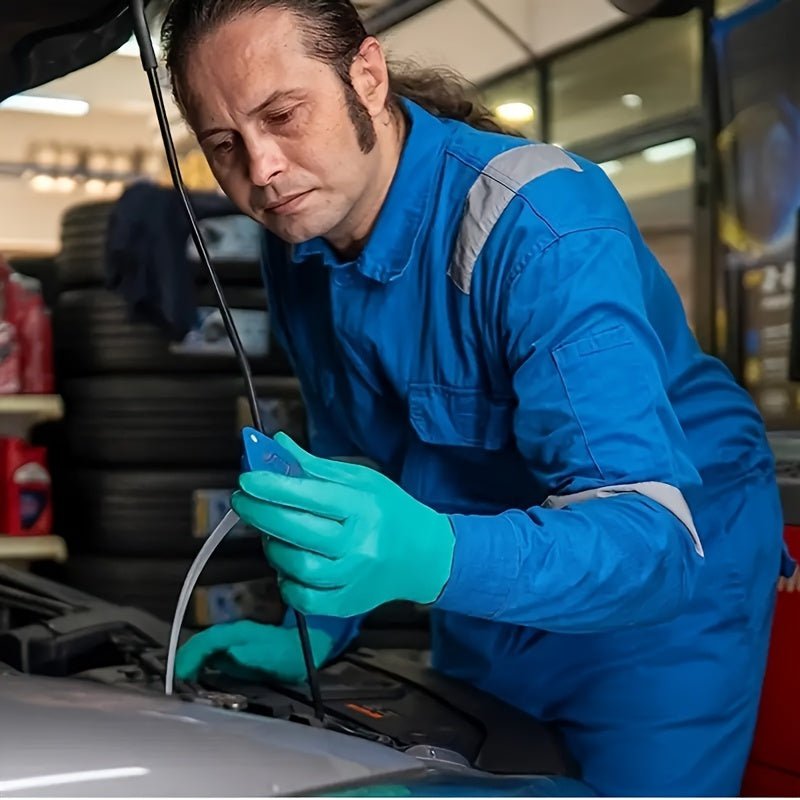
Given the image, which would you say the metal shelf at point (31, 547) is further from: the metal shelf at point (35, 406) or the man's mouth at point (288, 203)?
the man's mouth at point (288, 203)

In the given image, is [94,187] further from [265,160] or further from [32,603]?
[265,160]

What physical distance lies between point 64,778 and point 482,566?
28 centimetres

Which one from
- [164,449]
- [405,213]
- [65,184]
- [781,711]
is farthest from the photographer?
[65,184]

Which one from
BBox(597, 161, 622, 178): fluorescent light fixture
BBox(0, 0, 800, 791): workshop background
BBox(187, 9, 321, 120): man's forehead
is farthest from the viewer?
BBox(597, 161, 622, 178): fluorescent light fixture

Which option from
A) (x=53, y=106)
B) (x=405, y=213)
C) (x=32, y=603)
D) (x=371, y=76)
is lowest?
(x=32, y=603)

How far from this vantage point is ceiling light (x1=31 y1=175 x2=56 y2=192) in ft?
10.4

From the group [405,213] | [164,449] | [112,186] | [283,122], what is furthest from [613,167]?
[112,186]

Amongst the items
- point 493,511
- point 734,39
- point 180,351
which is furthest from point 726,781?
point 180,351

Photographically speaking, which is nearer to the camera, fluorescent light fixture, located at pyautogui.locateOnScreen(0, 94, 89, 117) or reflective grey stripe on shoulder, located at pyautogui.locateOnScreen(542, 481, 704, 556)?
reflective grey stripe on shoulder, located at pyautogui.locateOnScreen(542, 481, 704, 556)

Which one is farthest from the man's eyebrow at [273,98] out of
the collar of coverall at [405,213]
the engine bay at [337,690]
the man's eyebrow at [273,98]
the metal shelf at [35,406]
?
the metal shelf at [35,406]

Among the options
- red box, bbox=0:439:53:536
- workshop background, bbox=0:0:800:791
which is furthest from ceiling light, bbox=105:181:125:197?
red box, bbox=0:439:53:536

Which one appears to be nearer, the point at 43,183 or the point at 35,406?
the point at 35,406

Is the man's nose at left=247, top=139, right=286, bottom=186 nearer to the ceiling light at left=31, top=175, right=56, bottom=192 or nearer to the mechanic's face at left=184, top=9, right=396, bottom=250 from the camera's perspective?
Result: the mechanic's face at left=184, top=9, right=396, bottom=250

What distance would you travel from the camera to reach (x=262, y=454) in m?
0.70
